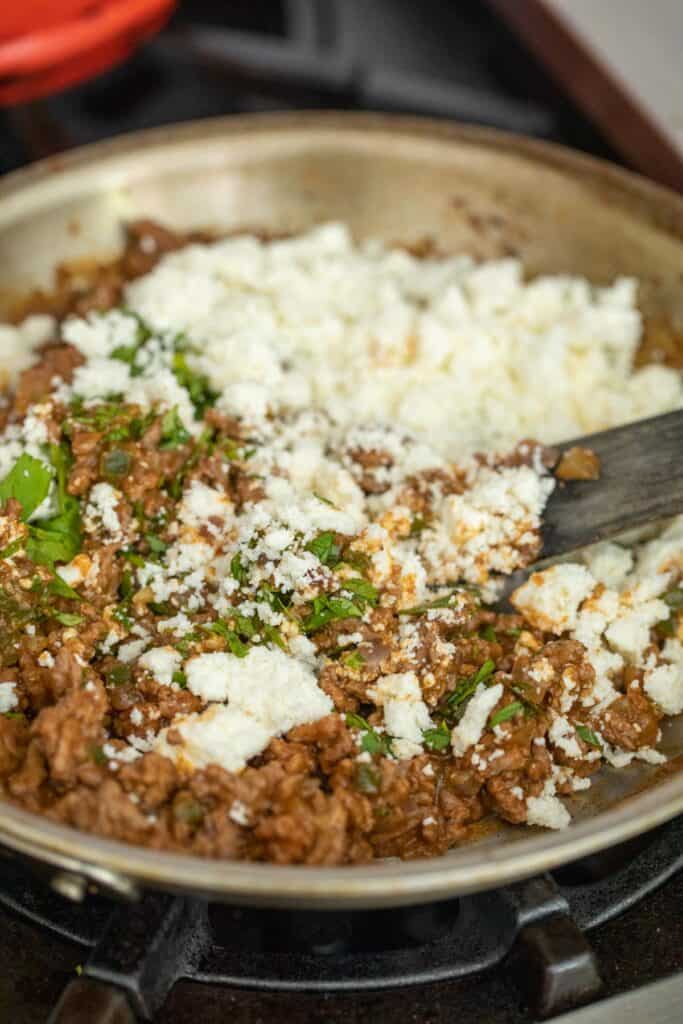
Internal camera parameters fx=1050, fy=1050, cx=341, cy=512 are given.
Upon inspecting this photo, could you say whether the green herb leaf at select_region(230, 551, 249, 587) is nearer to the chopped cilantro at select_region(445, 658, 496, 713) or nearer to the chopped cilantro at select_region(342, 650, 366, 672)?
the chopped cilantro at select_region(342, 650, 366, 672)

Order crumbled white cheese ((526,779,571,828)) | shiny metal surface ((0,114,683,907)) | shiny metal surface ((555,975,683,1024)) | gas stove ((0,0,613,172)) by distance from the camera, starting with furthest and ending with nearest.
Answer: gas stove ((0,0,613,172)) → shiny metal surface ((0,114,683,907)) → crumbled white cheese ((526,779,571,828)) → shiny metal surface ((555,975,683,1024))

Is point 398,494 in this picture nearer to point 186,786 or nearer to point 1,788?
point 186,786

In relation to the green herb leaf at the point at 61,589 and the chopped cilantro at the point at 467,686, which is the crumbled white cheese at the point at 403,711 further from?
the green herb leaf at the point at 61,589

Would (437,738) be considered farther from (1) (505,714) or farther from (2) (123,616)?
(2) (123,616)

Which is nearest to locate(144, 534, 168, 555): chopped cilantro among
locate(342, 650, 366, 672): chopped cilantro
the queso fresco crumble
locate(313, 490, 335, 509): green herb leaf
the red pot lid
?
the queso fresco crumble

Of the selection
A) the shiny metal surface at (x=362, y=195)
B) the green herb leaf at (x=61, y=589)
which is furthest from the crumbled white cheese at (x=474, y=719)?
the shiny metal surface at (x=362, y=195)

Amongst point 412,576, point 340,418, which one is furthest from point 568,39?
point 412,576

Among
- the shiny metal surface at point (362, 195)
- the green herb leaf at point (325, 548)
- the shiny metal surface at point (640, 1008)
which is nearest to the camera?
the shiny metal surface at point (640, 1008)

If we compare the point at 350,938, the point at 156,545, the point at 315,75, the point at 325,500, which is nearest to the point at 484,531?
the point at 325,500
